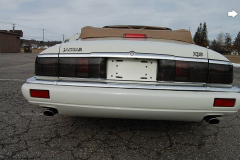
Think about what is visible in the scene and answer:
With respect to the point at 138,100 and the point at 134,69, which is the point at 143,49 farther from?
the point at 138,100

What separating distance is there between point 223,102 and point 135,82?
90 cm

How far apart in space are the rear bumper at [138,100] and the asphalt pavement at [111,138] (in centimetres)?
40

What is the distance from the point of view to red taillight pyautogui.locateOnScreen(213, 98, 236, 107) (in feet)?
6.21

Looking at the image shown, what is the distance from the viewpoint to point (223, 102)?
1.90 meters

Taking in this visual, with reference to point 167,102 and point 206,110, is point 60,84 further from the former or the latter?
point 206,110

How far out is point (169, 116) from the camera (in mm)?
1965

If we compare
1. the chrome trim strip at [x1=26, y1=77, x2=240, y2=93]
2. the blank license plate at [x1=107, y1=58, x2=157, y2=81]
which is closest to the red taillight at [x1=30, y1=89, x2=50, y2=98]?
the chrome trim strip at [x1=26, y1=77, x2=240, y2=93]

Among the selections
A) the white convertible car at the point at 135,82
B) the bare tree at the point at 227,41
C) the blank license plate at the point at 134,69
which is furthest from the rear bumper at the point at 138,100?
the bare tree at the point at 227,41

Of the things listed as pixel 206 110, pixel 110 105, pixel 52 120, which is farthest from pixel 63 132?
pixel 206 110

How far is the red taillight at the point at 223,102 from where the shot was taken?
6.21 feet

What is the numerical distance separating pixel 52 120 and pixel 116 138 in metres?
1.13

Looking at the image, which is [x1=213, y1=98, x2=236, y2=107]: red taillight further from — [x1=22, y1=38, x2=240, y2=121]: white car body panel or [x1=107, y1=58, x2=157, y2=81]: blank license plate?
[x1=107, y1=58, x2=157, y2=81]: blank license plate

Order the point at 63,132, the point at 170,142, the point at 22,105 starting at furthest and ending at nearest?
the point at 22,105 → the point at 63,132 → the point at 170,142

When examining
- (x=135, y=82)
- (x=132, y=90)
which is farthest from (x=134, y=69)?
(x=132, y=90)
